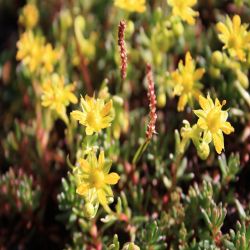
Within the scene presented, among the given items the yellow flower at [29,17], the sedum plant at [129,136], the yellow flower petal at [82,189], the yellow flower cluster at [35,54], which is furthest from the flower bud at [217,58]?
the yellow flower at [29,17]

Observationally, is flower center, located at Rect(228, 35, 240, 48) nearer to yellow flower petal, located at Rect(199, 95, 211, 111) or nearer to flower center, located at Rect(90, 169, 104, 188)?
yellow flower petal, located at Rect(199, 95, 211, 111)

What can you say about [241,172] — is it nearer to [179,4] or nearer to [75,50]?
[179,4]

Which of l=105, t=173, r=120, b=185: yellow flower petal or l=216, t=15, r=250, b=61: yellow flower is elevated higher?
l=216, t=15, r=250, b=61: yellow flower

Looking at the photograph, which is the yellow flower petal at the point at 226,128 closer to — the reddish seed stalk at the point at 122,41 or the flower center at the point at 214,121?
the flower center at the point at 214,121

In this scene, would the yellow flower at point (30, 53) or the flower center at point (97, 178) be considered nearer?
the flower center at point (97, 178)

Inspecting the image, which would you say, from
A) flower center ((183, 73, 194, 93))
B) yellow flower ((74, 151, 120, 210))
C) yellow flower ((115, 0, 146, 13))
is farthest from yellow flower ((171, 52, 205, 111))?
yellow flower ((74, 151, 120, 210))

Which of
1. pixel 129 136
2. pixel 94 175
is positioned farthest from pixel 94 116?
pixel 129 136

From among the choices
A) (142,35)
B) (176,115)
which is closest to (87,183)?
(176,115)
